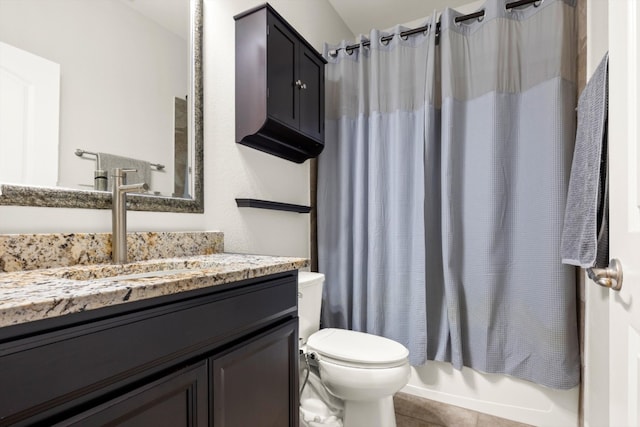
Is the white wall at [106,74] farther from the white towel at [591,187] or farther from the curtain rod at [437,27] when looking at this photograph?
the white towel at [591,187]

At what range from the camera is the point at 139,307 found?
2.09 feet

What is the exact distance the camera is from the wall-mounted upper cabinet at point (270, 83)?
1428 millimetres

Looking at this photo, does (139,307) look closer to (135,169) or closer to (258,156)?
(135,169)

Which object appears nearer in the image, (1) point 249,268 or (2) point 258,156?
(1) point 249,268

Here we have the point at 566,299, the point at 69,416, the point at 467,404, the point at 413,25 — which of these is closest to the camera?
the point at 69,416

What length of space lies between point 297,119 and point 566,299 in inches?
61.8

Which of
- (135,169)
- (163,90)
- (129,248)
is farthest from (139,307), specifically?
(163,90)

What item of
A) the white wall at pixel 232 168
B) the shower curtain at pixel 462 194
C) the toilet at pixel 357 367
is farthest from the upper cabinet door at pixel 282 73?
the toilet at pixel 357 367

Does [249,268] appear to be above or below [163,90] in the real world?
below

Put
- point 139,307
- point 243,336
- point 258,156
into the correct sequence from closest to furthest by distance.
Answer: point 139,307 → point 243,336 → point 258,156

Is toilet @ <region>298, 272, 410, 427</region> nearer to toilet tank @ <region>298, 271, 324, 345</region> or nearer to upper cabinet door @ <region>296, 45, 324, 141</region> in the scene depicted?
toilet tank @ <region>298, 271, 324, 345</region>

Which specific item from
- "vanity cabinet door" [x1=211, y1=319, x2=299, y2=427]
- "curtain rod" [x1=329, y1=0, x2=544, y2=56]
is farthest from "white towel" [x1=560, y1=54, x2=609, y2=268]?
"vanity cabinet door" [x1=211, y1=319, x2=299, y2=427]

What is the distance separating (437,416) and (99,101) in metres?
2.10

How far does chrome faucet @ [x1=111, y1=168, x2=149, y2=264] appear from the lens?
970 millimetres
